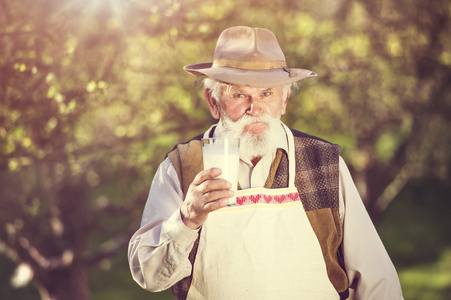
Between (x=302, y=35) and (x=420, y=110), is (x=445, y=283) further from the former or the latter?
(x=302, y=35)

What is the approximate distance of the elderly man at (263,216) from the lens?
318cm

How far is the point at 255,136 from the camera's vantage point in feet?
11.1

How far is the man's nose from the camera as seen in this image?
3.41m

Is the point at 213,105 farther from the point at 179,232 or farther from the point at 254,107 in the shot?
the point at 179,232

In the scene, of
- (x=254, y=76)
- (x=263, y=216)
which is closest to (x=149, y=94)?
(x=254, y=76)

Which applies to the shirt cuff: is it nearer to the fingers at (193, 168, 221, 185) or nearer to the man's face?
the fingers at (193, 168, 221, 185)

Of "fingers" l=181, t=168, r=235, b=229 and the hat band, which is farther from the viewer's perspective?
the hat band

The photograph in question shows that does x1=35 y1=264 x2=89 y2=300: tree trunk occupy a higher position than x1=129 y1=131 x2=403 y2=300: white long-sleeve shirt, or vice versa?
x1=129 y1=131 x2=403 y2=300: white long-sleeve shirt

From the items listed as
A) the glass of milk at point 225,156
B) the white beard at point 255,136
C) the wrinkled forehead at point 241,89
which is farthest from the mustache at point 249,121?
the glass of milk at point 225,156

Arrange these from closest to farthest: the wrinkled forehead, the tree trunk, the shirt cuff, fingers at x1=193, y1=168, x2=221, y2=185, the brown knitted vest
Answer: fingers at x1=193, y1=168, x2=221, y2=185, the shirt cuff, the brown knitted vest, the wrinkled forehead, the tree trunk

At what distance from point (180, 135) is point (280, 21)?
6.11 feet

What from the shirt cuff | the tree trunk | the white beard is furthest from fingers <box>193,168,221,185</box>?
the tree trunk

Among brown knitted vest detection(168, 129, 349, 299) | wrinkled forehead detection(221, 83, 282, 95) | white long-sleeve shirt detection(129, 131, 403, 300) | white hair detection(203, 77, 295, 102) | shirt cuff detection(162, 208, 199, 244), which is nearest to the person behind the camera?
shirt cuff detection(162, 208, 199, 244)

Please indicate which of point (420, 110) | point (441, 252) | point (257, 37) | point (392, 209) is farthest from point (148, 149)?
point (392, 209)
